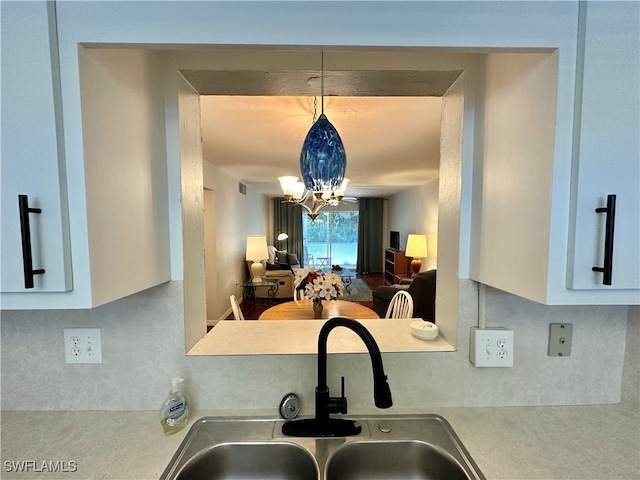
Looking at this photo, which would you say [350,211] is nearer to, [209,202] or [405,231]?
[405,231]

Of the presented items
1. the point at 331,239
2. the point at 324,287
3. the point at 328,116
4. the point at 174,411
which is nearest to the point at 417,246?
the point at 324,287

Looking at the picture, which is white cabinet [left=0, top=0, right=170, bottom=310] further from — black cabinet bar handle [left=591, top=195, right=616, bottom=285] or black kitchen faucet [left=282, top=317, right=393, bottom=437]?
black cabinet bar handle [left=591, top=195, right=616, bottom=285]

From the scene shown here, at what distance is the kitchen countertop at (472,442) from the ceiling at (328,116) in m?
1.10

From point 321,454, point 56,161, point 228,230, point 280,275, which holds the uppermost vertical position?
point 56,161

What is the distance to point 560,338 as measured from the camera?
2.87 feet

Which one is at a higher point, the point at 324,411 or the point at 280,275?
the point at 324,411

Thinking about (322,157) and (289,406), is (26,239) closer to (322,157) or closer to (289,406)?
(289,406)

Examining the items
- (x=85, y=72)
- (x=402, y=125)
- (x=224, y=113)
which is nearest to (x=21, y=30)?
(x=85, y=72)

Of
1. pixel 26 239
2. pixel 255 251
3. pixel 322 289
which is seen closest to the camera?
pixel 26 239

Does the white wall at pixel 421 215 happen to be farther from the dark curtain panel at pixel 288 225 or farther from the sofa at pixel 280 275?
the dark curtain panel at pixel 288 225

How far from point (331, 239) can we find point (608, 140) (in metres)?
8.10

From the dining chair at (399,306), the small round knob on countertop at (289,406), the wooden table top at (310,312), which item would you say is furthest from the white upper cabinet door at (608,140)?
the dining chair at (399,306)

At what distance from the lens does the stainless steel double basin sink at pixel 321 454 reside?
2.39 ft

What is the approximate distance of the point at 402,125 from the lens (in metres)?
2.17
